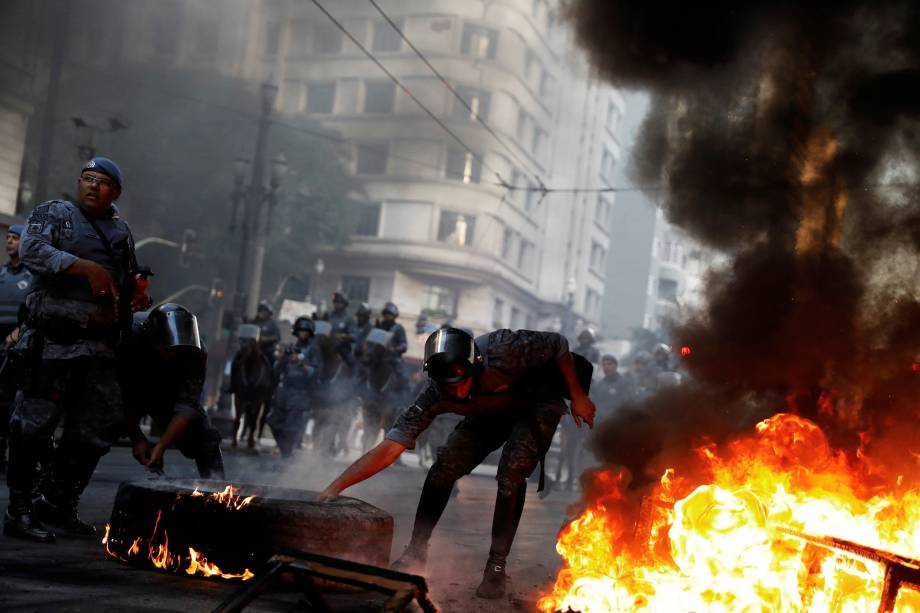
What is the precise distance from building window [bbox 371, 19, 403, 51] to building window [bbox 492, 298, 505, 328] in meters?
27.1

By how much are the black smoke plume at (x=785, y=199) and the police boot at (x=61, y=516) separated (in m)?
3.47

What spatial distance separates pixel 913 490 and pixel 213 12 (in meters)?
17.4

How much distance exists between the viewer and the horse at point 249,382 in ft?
44.7

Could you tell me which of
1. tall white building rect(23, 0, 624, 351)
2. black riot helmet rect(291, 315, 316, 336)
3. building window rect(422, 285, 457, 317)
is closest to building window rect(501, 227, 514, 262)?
tall white building rect(23, 0, 624, 351)

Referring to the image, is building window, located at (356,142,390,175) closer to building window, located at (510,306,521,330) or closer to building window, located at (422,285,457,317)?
building window, located at (422,285,457,317)

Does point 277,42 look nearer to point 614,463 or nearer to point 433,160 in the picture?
point 433,160

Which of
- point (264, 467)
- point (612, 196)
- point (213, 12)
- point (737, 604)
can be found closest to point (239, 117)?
point (213, 12)

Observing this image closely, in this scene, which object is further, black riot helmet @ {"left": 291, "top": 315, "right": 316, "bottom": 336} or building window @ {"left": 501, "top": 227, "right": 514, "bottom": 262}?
building window @ {"left": 501, "top": 227, "right": 514, "bottom": 262}

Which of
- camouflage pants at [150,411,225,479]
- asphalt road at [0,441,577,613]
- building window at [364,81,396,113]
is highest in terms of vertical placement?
building window at [364,81,396,113]

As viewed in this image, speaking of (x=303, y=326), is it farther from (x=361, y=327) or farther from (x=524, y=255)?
(x=524, y=255)

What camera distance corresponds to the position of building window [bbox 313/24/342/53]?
61.0ft

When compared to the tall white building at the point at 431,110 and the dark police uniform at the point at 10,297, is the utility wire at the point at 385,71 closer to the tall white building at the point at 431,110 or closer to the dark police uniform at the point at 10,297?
the tall white building at the point at 431,110

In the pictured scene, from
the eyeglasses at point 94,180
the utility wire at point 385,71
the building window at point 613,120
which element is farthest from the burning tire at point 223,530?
the utility wire at point 385,71

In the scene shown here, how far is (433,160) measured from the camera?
101 ft
